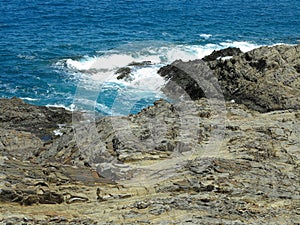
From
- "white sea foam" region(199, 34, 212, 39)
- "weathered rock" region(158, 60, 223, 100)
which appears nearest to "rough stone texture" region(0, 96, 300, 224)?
"weathered rock" region(158, 60, 223, 100)

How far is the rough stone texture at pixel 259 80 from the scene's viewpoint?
1166 inches

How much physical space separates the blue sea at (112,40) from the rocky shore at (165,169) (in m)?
16.5

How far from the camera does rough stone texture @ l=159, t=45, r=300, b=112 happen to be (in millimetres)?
29625

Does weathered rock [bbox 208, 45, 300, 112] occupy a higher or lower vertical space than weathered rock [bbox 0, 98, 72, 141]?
higher

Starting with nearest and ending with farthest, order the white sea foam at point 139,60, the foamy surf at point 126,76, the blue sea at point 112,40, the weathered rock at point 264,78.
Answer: the weathered rock at point 264,78 → the foamy surf at point 126,76 → the blue sea at point 112,40 → the white sea foam at point 139,60

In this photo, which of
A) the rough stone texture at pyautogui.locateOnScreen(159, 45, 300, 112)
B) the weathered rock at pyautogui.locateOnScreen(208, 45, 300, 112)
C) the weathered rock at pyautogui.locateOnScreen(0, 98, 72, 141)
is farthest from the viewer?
the weathered rock at pyautogui.locateOnScreen(0, 98, 72, 141)

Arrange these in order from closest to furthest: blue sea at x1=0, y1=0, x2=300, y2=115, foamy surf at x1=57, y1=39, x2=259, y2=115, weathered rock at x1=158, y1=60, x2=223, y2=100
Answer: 1. weathered rock at x1=158, y1=60, x2=223, y2=100
2. foamy surf at x1=57, y1=39, x2=259, y2=115
3. blue sea at x1=0, y1=0, x2=300, y2=115

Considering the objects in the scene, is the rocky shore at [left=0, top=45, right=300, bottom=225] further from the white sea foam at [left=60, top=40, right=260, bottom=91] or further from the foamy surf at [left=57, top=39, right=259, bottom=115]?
the white sea foam at [left=60, top=40, right=260, bottom=91]

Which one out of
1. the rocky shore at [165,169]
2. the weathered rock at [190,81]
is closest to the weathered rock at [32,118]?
the rocky shore at [165,169]

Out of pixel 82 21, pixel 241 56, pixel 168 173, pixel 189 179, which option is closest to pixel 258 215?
pixel 189 179

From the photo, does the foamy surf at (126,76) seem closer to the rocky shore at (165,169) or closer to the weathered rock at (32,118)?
the weathered rock at (32,118)

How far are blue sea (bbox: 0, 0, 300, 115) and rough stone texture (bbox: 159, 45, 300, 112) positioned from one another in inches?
243

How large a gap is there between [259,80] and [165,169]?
18859mm

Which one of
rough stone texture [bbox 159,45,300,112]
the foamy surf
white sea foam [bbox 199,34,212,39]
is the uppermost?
rough stone texture [bbox 159,45,300,112]
